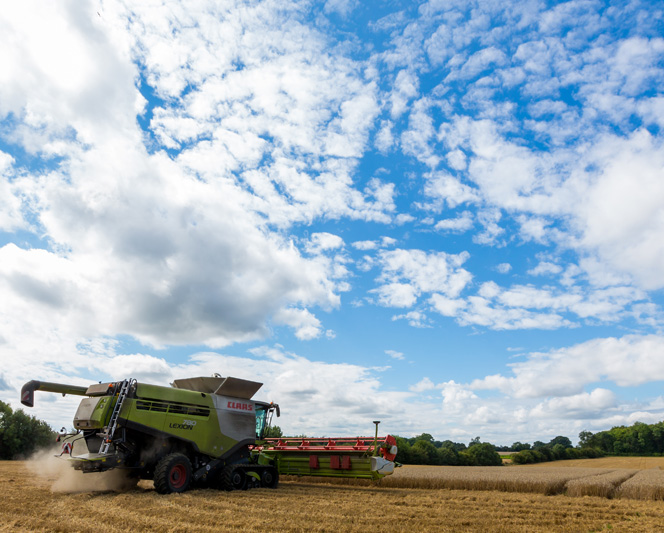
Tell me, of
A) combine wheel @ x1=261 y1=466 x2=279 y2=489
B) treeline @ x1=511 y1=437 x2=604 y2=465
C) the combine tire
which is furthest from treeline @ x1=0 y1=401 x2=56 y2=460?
treeline @ x1=511 y1=437 x2=604 y2=465

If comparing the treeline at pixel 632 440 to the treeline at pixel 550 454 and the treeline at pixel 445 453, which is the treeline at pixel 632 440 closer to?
the treeline at pixel 550 454

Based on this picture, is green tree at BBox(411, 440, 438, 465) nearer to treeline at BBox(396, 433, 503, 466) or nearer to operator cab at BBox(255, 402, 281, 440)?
treeline at BBox(396, 433, 503, 466)

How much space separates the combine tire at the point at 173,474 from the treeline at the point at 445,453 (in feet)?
97.8

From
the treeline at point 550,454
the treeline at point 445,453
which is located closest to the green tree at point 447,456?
the treeline at point 445,453

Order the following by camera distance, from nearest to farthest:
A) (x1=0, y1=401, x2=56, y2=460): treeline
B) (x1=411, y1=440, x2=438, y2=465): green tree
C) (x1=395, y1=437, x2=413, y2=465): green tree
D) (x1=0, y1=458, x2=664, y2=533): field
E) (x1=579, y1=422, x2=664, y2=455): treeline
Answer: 1. (x1=0, y1=458, x2=664, y2=533): field
2. (x1=0, y1=401, x2=56, y2=460): treeline
3. (x1=395, y1=437, x2=413, y2=465): green tree
4. (x1=411, y1=440, x2=438, y2=465): green tree
5. (x1=579, y1=422, x2=664, y2=455): treeline

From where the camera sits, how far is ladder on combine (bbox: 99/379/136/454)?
447 inches

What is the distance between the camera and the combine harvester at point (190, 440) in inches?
461

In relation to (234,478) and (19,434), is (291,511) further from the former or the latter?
(19,434)

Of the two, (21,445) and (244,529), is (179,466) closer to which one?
(244,529)

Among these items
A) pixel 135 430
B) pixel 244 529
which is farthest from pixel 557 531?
pixel 135 430

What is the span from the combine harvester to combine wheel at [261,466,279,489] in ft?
0.11

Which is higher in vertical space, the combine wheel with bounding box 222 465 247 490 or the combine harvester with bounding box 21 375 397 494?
the combine harvester with bounding box 21 375 397 494

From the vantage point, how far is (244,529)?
7.51m

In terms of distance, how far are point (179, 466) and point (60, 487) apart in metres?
3.22
